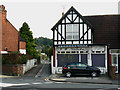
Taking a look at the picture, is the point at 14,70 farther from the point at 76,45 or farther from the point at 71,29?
the point at 71,29

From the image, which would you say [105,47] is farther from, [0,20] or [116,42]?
[0,20]

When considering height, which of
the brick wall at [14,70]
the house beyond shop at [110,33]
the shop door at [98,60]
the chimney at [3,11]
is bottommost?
the brick wall at [14,70]

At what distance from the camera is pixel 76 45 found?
26438 millimetres

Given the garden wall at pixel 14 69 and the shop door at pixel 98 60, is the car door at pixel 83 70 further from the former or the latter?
the garden wall at pixel 14 69

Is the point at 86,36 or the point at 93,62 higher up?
the point at 86,36

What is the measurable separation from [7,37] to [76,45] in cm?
2006

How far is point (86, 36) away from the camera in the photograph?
2717cm

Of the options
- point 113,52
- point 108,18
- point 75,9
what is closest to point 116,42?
point 113,52

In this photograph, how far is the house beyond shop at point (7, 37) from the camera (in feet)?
129

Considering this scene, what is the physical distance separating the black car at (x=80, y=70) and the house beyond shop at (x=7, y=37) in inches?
739

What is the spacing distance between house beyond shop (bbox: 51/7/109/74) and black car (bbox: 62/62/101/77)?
322cm

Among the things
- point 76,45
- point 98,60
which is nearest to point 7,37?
point 76,45

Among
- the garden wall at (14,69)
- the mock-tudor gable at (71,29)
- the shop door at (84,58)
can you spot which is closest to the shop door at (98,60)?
the shop door at (84,58)

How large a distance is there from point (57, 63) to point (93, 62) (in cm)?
460
